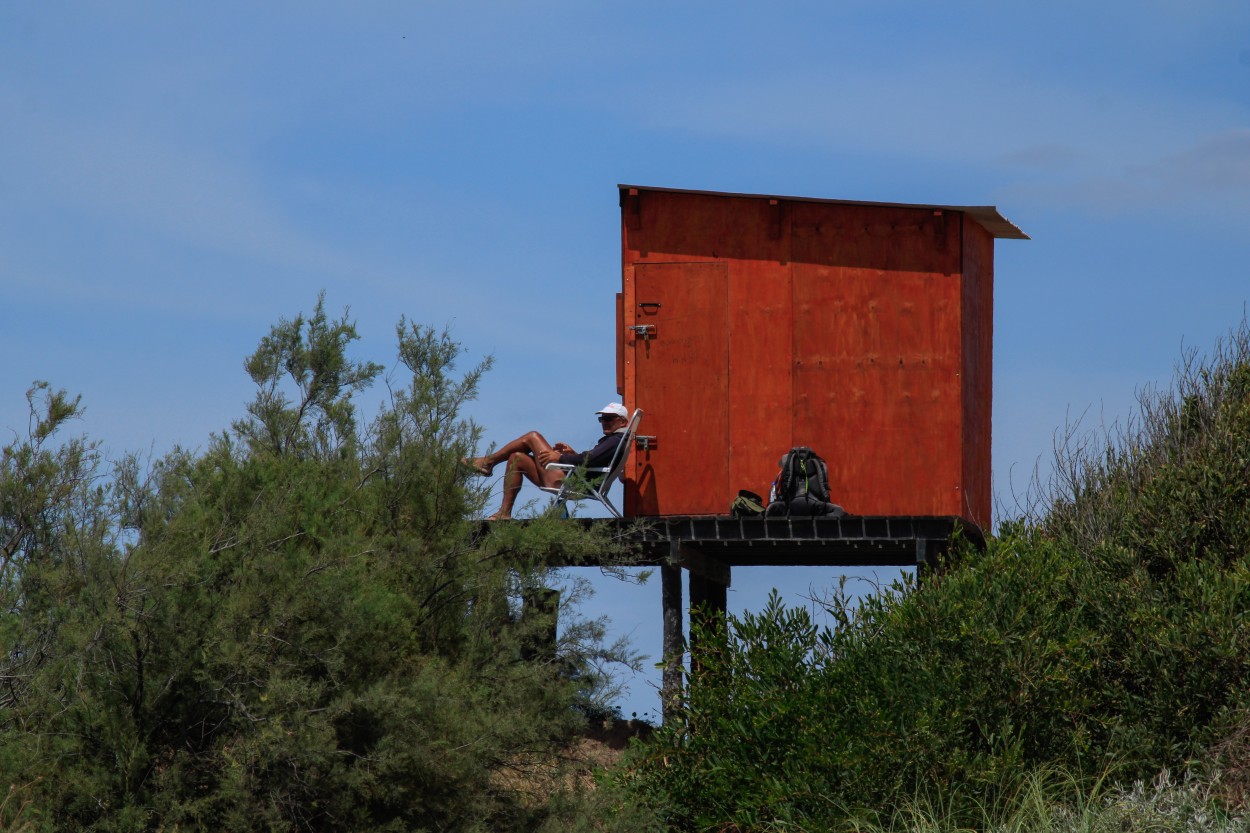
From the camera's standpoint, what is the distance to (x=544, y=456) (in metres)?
14.0

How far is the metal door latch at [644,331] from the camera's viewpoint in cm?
1474

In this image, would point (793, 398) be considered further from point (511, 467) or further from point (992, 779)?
point (992, 779)

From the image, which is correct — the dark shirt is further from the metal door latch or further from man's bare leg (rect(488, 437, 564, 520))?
the metal door latch

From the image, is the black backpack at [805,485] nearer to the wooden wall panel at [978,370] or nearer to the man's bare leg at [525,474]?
the wooden wall panel at [978,370]

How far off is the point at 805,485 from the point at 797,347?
1.44m

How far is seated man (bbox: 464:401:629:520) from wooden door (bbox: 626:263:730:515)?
64cm

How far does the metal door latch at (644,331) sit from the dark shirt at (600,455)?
112 cm

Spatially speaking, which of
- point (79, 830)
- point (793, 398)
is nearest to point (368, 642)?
point (79, 830)

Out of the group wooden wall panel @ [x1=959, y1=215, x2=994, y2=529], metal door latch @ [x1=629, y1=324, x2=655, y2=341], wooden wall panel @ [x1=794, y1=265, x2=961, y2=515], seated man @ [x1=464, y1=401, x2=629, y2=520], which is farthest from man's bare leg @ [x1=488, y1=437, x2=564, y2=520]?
wooden wall panel @ [x1=959, y1=215, x2=994, y2=529]

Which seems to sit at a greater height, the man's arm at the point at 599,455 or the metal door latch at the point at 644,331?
the metal door latch at the point at 644,331

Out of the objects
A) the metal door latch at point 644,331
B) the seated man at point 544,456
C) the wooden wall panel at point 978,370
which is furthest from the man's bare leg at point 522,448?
the wooden wall panel at point 978,370

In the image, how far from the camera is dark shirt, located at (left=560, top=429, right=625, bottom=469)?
45.1 ft

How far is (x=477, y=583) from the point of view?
37.3ft

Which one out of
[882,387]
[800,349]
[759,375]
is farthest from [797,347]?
[882,387]
